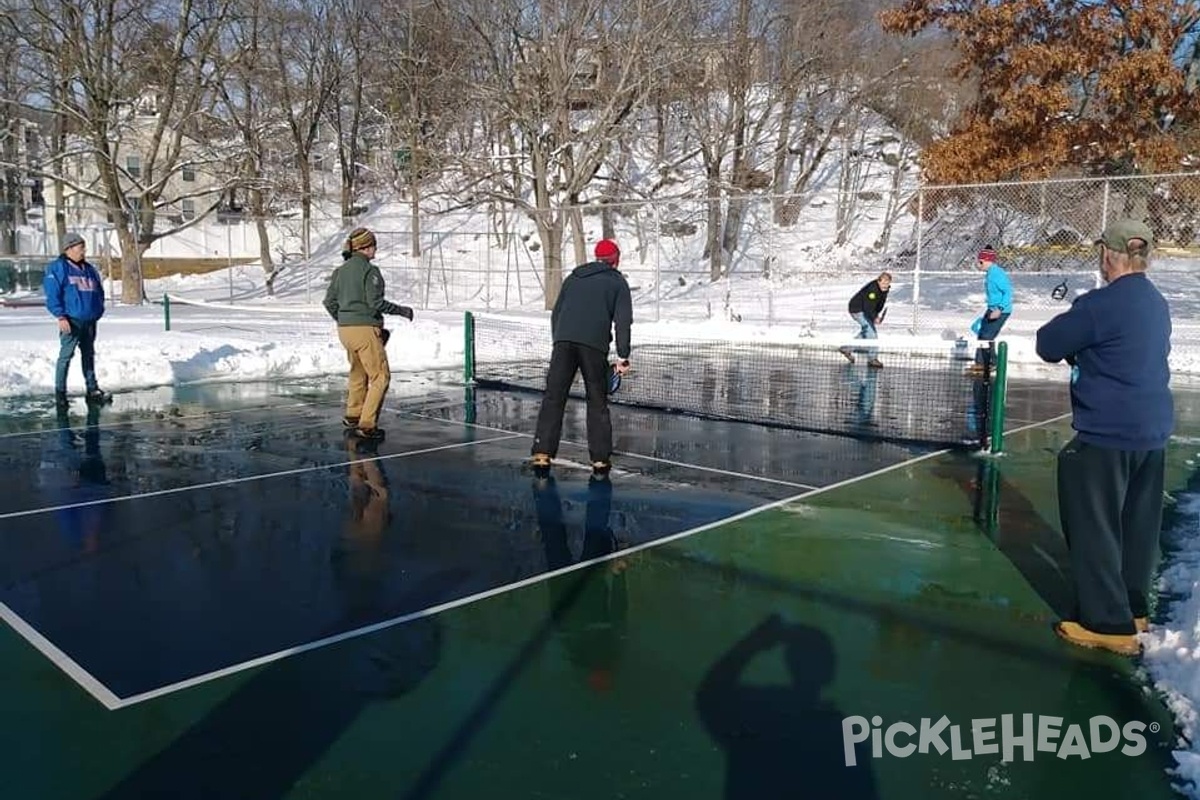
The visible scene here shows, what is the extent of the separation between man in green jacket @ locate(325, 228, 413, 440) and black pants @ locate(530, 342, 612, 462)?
6.63 ft

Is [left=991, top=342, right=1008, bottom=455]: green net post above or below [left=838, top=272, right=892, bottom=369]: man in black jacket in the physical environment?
below

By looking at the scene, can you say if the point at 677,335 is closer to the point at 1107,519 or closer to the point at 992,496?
the point at 992,496

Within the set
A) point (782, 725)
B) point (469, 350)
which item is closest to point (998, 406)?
point (782, 725)

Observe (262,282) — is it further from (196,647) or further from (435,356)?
(196,647)

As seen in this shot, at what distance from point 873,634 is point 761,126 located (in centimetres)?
3544

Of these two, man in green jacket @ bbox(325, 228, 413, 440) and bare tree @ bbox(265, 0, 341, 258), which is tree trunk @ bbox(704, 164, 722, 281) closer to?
bare tree @ bbox(265, 0, 341, 258)

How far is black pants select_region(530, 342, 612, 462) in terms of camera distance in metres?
7.90

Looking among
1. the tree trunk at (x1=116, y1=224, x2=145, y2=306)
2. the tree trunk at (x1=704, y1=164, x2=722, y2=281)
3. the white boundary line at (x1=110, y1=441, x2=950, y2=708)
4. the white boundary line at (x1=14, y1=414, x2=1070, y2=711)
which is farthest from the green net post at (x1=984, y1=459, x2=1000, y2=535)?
Result: the tree trunk at (x1=116, y1=224, x2=145, y2=306)

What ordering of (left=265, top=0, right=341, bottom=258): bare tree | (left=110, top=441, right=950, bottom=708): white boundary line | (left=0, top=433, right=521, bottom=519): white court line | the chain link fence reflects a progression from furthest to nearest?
(left=265, top=0, right=341, bottom=258): bare tree → the chain link fence → (left=0, top=433, right=521, bottom=519): white court line → (left=110, top=441, right=950, bottom=708): white boundary line

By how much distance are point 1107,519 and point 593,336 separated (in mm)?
4172

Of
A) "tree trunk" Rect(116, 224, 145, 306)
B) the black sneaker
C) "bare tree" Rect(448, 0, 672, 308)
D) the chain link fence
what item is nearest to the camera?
the black sneaker

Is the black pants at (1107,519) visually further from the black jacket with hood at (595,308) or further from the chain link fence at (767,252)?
the chain link fence at (767,252)

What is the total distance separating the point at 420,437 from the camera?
9.82m

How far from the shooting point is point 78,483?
25.1 ft
